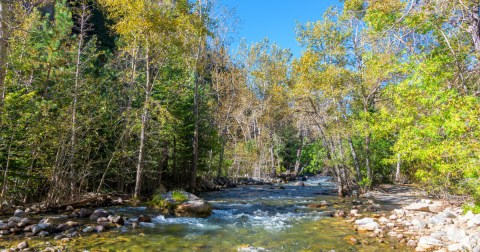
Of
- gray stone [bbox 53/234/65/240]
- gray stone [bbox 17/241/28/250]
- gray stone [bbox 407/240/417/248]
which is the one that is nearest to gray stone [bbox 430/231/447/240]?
gray stone [bbox 407/240/417/248]

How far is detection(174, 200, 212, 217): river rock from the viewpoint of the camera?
41.0 ft

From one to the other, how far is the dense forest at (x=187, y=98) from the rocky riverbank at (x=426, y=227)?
0.86 meters

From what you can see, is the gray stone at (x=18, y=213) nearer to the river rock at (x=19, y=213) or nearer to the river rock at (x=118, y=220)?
the river rock at (x=19, y=213)

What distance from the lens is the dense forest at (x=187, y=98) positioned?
367 inches

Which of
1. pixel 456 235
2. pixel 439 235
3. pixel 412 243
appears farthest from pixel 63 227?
pixel 456 235

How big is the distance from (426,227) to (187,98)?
1530 cm

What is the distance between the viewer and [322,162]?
21219 mm

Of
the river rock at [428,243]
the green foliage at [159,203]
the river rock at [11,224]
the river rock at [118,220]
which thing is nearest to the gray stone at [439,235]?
the river rock at [428,243]

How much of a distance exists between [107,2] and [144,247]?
11.4 meters

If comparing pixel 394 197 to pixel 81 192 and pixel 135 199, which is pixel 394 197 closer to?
pixel 135 199

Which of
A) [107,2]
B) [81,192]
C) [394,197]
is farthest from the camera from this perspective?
[394,197]

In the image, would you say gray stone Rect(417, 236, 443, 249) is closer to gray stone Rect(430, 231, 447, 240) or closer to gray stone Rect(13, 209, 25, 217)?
gray stone Rect(430, 231, 447, 240)

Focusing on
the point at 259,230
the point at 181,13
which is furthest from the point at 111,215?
the point at 181,13

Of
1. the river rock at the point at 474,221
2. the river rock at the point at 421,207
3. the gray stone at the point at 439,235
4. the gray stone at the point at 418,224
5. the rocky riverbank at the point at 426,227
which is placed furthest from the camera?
the river rock at the point at 421,207
